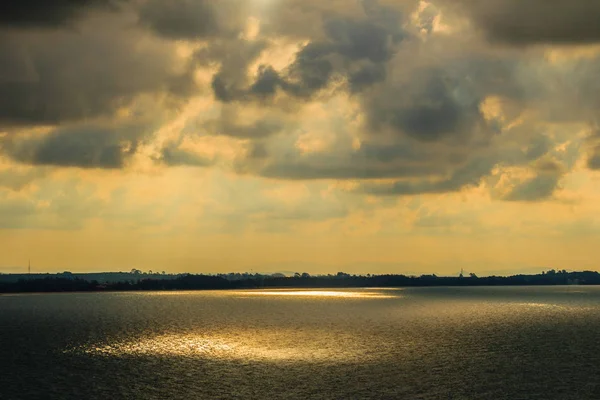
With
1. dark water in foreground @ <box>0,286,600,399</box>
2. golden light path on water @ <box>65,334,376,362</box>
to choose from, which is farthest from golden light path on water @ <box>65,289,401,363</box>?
dark water in foreground @ <box>0,286,600,399</box>

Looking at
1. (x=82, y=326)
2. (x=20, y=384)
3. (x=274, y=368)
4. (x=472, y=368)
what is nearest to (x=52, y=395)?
(x=20, y=384)

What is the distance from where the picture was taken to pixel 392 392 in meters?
79.1

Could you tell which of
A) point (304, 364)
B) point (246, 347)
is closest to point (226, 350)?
point (246, 347)

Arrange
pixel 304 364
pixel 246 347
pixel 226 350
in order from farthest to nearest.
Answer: pixel 246 347
pixel 226 350
pixel 304 364

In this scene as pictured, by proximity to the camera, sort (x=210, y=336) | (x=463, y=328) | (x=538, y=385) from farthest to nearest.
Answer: (x=463, y=328) < (x=210, y=336) < (x=538, y=385)

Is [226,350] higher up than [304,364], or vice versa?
[304,364]

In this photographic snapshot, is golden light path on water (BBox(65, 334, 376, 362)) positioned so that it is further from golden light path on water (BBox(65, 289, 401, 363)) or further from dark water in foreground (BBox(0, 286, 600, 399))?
dark water in foreground (BBox(0, 286, 600, 399))

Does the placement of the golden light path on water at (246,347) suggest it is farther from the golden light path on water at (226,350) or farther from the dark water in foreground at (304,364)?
the dark water in foreground at (304,364)

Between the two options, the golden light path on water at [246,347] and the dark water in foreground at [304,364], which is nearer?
the dark water in foreground at [304,364]

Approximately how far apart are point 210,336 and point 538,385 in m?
95.2

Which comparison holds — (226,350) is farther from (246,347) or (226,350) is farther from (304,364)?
(304,364)

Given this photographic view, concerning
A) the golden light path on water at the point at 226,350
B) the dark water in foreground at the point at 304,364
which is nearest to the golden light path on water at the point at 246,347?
the golden light path on water at the point at 226,350

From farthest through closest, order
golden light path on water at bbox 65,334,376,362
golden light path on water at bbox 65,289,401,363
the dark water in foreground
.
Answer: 1. golden light path on water at bbox 65,289,401,363
2. golden light path on water at bbox 65,334,376,362
3. the dark water in foreground

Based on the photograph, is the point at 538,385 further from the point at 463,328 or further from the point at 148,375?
the point at 463,328
